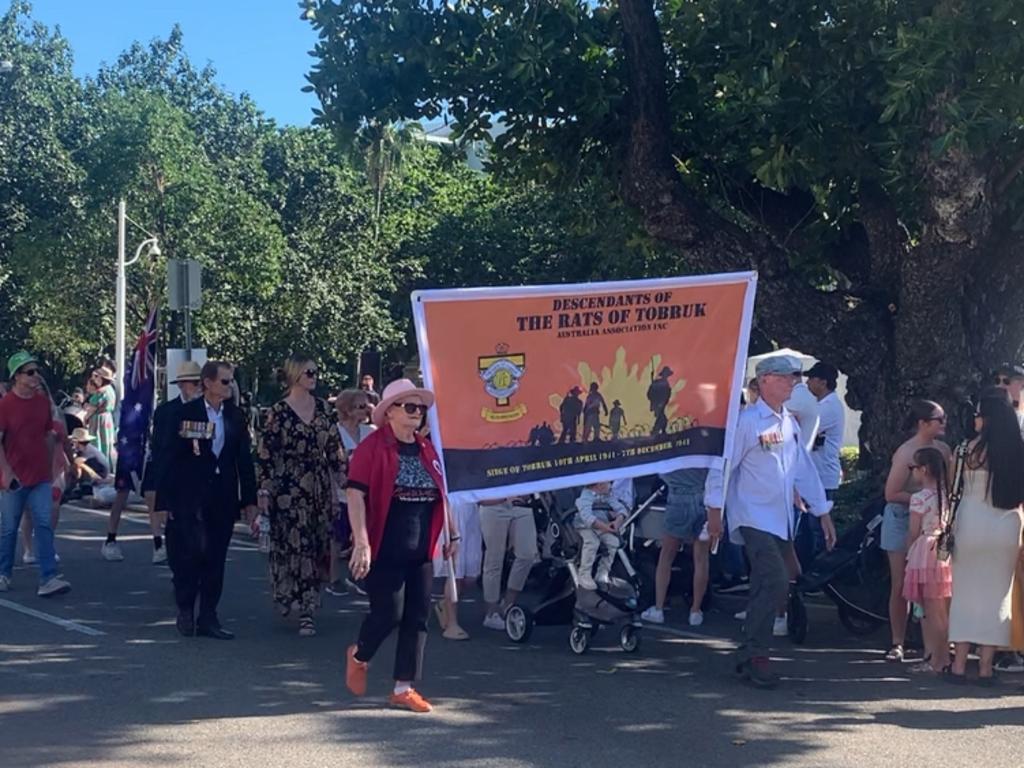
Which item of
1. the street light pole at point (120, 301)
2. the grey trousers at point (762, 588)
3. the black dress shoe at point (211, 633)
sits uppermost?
the street light pole at point (120, 301)

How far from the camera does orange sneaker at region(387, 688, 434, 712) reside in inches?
303

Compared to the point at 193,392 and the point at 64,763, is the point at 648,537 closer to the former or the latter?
the point at 193,392

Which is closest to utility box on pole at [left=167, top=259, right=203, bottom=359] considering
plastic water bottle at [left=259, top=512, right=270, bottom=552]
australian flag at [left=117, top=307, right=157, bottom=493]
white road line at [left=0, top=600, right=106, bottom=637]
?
australian flag at [left=117, top=307, right=157, bottom=493]

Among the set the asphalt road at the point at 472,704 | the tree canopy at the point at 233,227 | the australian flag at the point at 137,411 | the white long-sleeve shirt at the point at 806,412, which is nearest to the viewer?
the asphalt road at the point at 472,704

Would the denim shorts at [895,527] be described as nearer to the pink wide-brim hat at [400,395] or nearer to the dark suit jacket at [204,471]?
the pink wide-brim hat at [400,395]

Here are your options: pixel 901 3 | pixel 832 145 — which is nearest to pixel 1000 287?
pixel 832 145

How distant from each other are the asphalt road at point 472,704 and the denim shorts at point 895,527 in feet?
2.58

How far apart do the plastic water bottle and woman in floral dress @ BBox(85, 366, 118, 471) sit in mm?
4172

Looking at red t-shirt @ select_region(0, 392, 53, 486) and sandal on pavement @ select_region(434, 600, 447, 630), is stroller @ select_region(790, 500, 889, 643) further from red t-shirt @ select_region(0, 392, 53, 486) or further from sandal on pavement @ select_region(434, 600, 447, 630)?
red t-shirt @ select_region(0, 392, 53, 486)

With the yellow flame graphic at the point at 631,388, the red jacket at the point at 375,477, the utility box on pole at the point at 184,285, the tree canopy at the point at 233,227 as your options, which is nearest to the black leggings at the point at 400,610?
the red jacket at the point at 375,477

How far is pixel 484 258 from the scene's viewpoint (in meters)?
38.9

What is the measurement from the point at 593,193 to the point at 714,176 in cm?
216

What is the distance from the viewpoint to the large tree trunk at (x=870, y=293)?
11.2 m

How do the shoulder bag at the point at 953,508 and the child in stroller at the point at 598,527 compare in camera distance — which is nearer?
the shoulder bag at the point at 953,508
